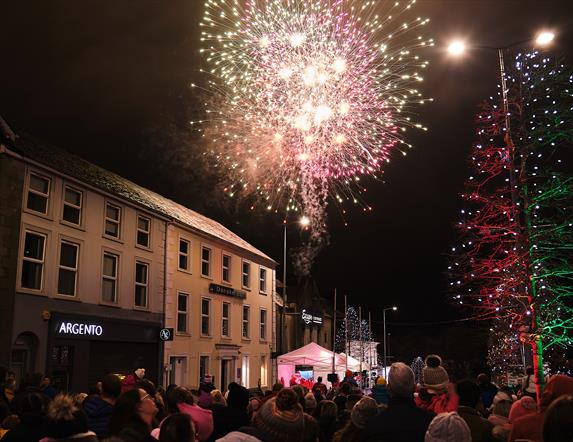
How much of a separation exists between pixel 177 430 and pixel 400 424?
1699mm

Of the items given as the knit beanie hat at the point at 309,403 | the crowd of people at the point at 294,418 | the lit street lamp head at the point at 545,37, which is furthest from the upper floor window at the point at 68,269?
the lit street lamp head at the point at 545,37

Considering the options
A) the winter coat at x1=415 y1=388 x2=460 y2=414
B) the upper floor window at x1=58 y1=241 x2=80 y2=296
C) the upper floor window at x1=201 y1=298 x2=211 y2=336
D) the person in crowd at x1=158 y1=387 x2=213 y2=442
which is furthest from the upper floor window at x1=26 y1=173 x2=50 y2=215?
the winter coat at x1=415 y1=388 x2=460 y2=414

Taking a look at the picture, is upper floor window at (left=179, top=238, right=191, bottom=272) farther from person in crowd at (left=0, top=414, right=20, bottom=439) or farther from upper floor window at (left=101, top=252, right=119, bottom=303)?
person in crowd at (left=0, top=414, right=20, bottom=439)

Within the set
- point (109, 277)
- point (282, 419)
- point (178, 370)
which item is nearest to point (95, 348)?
point (109, 277)

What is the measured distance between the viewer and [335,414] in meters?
8.14

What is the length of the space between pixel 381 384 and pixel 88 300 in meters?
14.9

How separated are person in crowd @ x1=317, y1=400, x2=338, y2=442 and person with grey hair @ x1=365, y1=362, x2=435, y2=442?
3.20 m

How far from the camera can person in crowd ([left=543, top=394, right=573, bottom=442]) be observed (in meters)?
2.98

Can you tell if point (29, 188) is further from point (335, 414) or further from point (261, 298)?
point (261, 298)

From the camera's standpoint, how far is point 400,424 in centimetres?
471

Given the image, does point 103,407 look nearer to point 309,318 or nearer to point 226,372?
point 226,372

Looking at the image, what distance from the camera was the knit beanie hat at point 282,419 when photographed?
16.6ft

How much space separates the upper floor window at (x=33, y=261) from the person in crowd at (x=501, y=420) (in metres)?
16.8

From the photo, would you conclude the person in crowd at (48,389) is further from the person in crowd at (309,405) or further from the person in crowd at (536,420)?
the person in crowd at (536,420)
